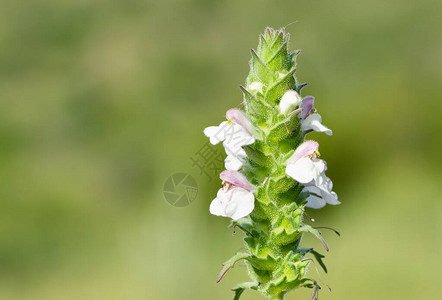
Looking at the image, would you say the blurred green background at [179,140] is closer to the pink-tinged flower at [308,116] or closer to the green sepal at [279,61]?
the pink-tinged flower at [308,116]

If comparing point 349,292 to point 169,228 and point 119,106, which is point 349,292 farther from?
point 119,106

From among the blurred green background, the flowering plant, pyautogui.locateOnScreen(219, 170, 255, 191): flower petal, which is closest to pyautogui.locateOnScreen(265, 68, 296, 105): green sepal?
the flowering plant

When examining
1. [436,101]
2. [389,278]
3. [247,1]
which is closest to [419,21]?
[436,101]

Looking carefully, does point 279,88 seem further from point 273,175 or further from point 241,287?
point 241,287

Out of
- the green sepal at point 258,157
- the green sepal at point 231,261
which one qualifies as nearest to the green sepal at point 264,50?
the green sepal at point 258,157

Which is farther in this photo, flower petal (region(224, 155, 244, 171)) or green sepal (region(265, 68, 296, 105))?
flower petal (region(224, 155, 244, 171))

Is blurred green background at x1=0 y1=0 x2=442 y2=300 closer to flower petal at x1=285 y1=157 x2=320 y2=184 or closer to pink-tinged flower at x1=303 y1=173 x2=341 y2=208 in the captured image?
pink-tinged flower at x1=303 y1=173 x2=341 y2=208

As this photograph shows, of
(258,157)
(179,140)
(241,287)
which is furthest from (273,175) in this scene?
(179,140)
